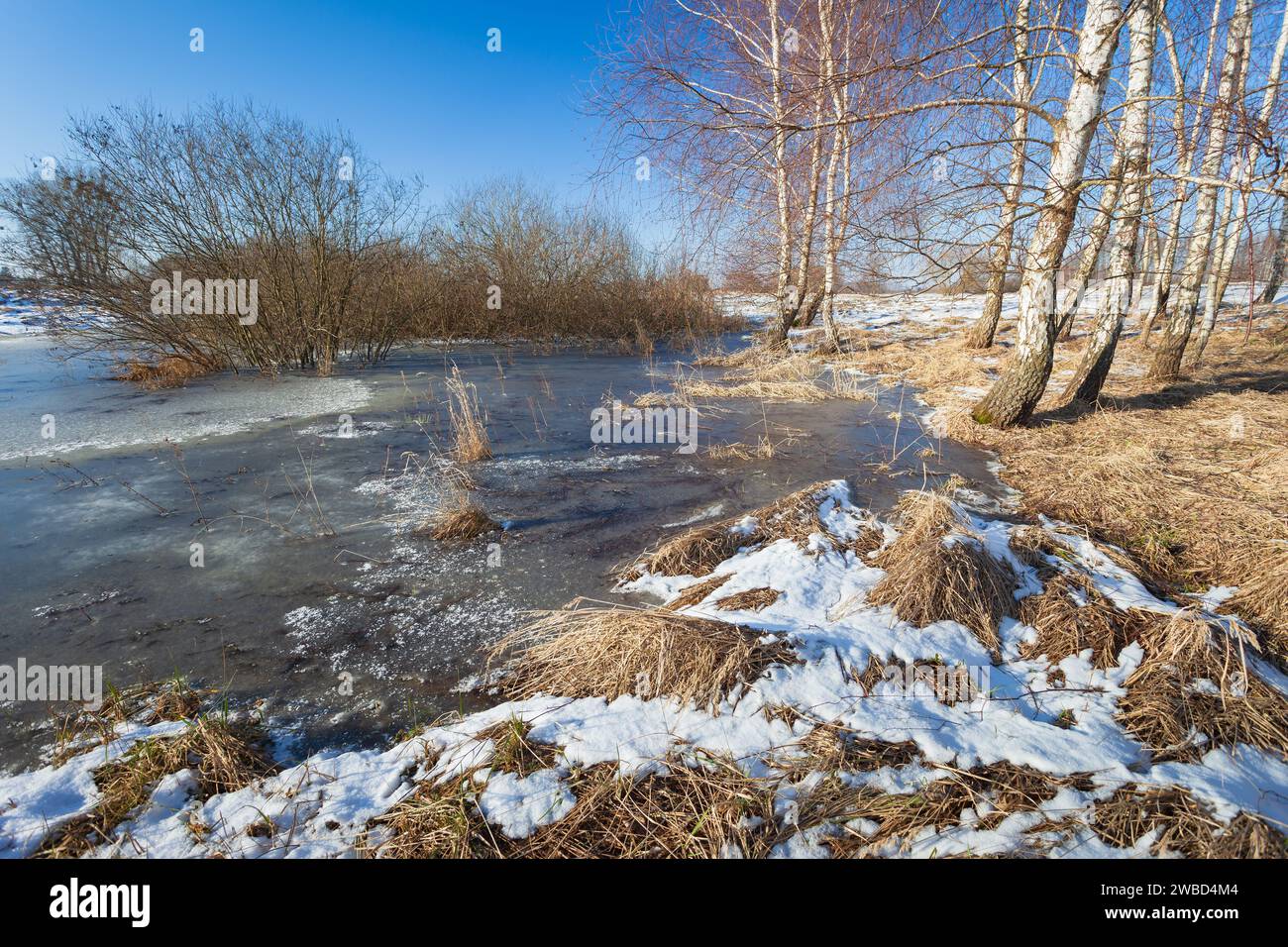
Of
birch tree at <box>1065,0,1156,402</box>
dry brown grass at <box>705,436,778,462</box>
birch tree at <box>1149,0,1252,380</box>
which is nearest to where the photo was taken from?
birch tree at <box>1065,0,1156,402</box>

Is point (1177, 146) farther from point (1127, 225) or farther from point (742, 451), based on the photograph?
point (742, 451)

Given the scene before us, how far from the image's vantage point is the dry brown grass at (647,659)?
7.75ft

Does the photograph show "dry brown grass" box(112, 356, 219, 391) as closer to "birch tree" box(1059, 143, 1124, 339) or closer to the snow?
the snow

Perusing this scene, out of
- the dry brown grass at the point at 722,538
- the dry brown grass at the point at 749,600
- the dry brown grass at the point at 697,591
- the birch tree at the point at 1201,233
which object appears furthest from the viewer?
the birch tree at the point at 1201,233

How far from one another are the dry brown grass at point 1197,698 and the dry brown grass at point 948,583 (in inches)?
22.1

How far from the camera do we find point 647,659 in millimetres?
2488

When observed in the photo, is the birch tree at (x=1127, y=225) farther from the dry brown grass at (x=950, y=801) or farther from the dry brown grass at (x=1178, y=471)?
the dry brown grass at (x=950, y=801)

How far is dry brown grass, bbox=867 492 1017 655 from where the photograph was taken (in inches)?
111

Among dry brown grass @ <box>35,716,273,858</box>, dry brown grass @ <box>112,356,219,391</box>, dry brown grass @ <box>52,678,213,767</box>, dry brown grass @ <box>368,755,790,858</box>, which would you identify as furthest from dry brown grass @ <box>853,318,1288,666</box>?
dry brown grass @ <box>112,356,219,391</box>

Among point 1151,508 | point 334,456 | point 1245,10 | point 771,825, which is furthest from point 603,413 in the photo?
point 1245,10

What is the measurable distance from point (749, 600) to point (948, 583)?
101 cm

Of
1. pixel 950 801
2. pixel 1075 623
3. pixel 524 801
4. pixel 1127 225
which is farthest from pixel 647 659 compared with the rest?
pixel 1127 225

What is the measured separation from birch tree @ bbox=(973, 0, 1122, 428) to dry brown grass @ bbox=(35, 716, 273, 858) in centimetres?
534

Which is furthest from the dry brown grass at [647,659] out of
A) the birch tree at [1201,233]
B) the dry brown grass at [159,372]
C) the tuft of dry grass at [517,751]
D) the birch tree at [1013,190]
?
the dry brown grass at [159,372]
